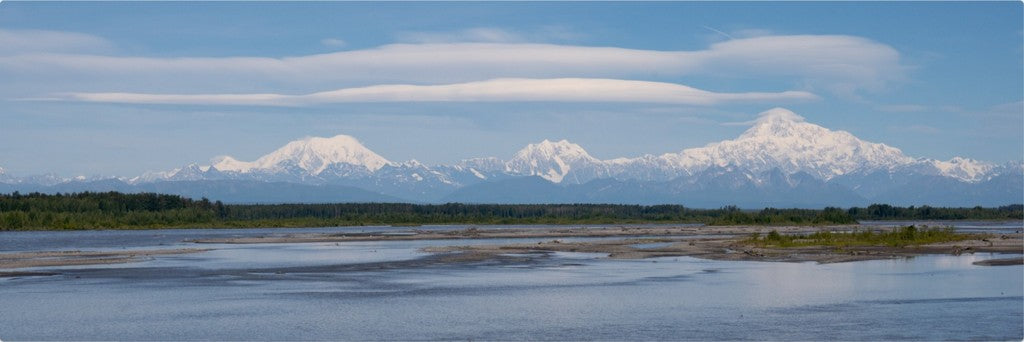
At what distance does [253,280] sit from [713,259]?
27829 mm

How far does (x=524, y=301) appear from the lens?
46.9m

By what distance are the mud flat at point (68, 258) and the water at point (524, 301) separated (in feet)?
11.1

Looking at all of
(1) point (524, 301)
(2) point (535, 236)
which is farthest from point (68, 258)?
(2) point (535, 236)

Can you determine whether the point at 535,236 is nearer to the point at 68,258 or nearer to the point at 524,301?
the point at 68,258

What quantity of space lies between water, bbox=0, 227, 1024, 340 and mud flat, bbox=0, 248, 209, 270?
3380 mm

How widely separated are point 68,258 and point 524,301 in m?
39.8

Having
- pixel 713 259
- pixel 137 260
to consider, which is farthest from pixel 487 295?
pixel 137 260

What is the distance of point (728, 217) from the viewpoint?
552ft

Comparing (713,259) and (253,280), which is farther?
(713,259)

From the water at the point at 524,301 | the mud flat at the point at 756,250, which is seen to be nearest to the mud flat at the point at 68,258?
the water at the point at 524,301

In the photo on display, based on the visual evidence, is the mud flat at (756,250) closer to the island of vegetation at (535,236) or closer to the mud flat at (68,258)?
the island of vegetation at (535,236)

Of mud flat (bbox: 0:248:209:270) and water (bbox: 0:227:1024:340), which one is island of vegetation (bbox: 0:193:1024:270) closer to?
mud flat (bbox: 0:248:209:270)

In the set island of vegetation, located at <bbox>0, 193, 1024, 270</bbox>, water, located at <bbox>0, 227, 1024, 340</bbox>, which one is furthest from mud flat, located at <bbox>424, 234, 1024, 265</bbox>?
water, located at <bbox>0, 227, 1024, 340</bbox>

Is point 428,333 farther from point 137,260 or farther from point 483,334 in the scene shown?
point 137,260
